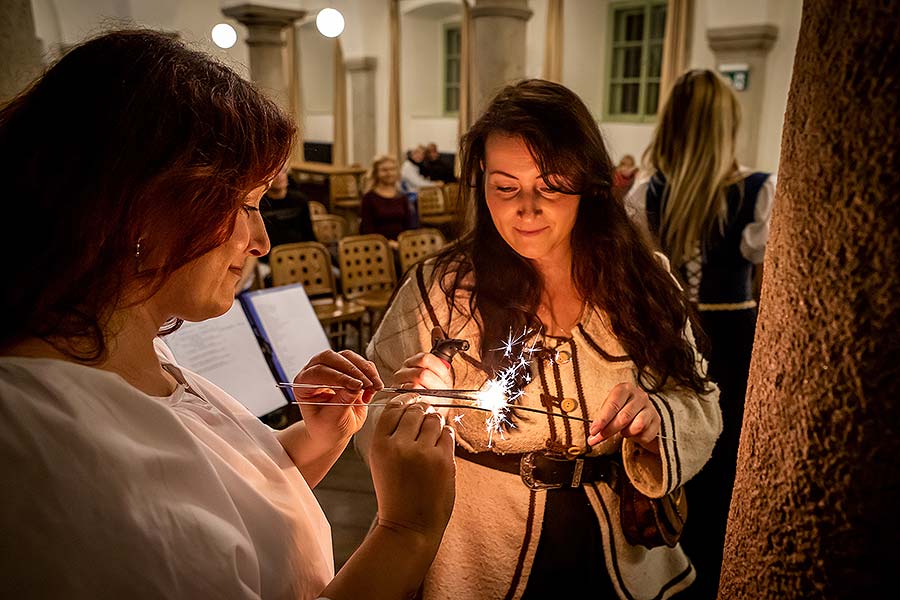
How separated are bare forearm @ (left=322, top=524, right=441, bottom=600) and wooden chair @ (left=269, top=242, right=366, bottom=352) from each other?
12.9ft

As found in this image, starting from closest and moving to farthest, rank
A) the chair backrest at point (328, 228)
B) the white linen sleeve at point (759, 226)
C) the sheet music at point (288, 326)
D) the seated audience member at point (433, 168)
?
the sheet music at point (288, 326) < the white linen sleeve at point (759, 226) < the chair backrest at point (328, 228) < the seated audience member at point (433, 168)

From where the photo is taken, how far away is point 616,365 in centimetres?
166

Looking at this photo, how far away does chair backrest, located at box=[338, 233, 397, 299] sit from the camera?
5758 mm

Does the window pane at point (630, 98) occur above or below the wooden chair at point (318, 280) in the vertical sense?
above

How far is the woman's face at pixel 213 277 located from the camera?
3.24 feet

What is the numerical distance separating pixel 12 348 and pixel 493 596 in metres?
1.19

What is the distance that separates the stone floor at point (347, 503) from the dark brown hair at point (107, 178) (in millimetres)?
2587

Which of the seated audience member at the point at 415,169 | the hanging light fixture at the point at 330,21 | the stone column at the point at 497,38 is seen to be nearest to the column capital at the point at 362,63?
the seated audience member at the point at 415,169

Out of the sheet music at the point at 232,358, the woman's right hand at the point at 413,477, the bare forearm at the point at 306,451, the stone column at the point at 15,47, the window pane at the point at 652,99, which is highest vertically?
the window pane at the point at 652,99

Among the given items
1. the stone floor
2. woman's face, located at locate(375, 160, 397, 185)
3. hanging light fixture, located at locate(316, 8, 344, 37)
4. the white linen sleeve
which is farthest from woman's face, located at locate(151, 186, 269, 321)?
hanging light fixture, located at locate(316, 8, 344, 37)

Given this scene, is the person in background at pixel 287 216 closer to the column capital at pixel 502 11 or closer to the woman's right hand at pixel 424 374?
the column capital at pixel 502 11

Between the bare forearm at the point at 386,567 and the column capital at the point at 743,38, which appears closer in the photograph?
the bare forearm at the point at 386,567

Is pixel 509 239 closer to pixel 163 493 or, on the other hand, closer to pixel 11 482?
pixel 163 493

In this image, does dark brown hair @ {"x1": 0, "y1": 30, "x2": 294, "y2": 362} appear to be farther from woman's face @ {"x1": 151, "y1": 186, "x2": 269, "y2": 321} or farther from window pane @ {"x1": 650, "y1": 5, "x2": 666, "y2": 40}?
window pane @ {"x1": 650, "y1": 5, "x2": 666, "y2": 40}
